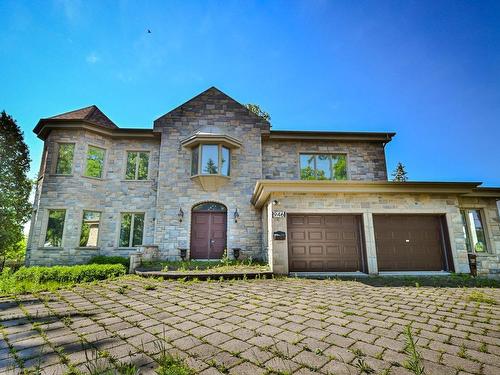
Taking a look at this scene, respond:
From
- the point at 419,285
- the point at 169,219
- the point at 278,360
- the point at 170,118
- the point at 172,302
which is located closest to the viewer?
the point at 278,360

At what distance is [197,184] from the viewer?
11477 millimetres

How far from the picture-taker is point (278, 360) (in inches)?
88.4

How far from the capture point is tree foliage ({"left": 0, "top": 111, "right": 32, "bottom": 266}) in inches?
560

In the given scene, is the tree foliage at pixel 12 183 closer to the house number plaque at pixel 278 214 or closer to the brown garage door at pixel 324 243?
the house number plaque at pixel 278 214

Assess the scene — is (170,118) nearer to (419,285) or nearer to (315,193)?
(315,193)

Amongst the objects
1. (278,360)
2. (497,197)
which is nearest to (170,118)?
(278,360)

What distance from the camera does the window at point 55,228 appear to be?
10633 millimetres

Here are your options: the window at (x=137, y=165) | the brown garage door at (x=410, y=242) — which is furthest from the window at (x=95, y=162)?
the brown garage door at (x=410, y=242)

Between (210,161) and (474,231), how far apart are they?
12160 millimetres

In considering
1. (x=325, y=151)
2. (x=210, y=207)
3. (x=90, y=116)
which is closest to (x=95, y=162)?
(x=90, y=116)

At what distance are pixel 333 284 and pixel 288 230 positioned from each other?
2.31m

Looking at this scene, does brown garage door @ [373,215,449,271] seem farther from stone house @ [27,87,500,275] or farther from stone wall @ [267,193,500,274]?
stone wall @ [267,193,500,274]

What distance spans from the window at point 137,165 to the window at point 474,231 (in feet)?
49.8

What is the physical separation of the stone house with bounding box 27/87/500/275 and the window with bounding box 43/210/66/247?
46 millimetres
